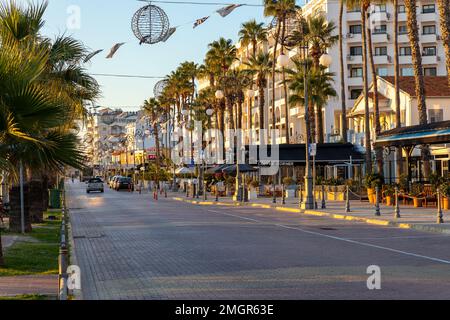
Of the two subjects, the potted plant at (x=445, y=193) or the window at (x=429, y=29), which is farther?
the window at (x=429, y=29)

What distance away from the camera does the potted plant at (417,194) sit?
35.3m

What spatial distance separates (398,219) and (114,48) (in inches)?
475

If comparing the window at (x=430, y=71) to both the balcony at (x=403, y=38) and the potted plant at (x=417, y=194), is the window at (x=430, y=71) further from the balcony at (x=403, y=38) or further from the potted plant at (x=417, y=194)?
the potted plant at (x=417, y=194)

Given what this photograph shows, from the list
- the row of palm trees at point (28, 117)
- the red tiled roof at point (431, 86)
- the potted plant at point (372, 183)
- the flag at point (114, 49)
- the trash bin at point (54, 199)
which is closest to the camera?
the row of palm trees at point (28, 117)

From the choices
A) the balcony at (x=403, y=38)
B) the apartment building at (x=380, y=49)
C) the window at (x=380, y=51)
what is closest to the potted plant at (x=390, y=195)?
the apartment building at (x=380, y=49)

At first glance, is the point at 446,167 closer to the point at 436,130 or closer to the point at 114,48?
the point at 436,130

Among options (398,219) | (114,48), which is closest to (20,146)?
(114,48)

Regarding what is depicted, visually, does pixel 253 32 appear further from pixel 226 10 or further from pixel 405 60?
pixel 226 10

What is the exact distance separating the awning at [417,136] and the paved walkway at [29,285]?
24.0m

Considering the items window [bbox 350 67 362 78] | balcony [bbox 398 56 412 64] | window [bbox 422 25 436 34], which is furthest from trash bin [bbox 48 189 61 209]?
window [bbox 422 25 436 34]

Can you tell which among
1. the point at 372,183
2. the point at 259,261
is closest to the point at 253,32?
the point at 372,183

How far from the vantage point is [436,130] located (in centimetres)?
3431

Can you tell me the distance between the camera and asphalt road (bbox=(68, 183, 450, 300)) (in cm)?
1145
